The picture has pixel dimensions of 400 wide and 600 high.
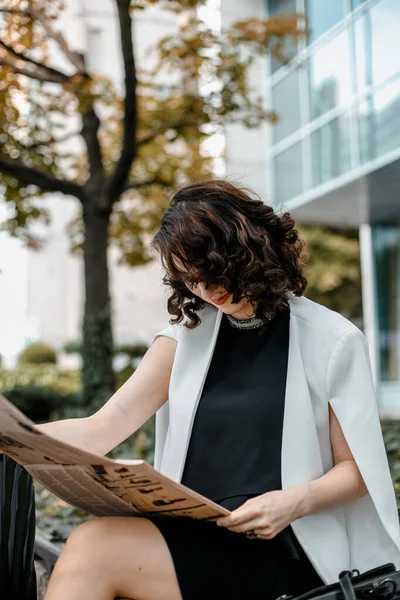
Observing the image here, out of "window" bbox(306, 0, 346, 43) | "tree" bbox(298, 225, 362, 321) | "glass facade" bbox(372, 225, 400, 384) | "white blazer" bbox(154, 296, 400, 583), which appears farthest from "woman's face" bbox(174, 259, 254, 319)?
"tree" bbox(298, 225, 362, 321)

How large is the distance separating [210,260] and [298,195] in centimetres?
1229

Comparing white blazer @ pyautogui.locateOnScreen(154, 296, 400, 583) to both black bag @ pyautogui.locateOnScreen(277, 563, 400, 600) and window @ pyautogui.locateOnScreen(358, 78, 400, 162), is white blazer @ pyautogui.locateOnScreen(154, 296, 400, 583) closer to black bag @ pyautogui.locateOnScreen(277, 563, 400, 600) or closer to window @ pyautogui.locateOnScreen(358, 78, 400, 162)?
black bag @ pyautogui.locateOnScreen(277, 563, 400, 600)

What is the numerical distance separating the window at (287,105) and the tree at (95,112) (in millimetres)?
2236

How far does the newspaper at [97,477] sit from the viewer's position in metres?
1.55

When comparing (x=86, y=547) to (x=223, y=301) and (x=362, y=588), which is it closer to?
(x=362, y=588)

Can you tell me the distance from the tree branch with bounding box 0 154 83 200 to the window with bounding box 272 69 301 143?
452cm

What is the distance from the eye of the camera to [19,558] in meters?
2.06

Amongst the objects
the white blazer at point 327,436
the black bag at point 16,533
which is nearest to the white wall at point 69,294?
the black bag at point 16,533

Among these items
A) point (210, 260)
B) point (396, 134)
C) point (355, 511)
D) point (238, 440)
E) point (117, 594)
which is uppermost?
point (396, 134)

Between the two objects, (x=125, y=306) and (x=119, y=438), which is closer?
(x=119, y=438)

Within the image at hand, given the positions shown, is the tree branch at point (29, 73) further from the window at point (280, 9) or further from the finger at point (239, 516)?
the finger at point (239, 516)

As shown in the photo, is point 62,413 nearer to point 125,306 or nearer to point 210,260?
point 210,260

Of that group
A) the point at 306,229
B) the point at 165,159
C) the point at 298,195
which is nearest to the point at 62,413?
the point at 165,159

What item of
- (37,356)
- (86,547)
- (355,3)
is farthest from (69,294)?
(86,547)
